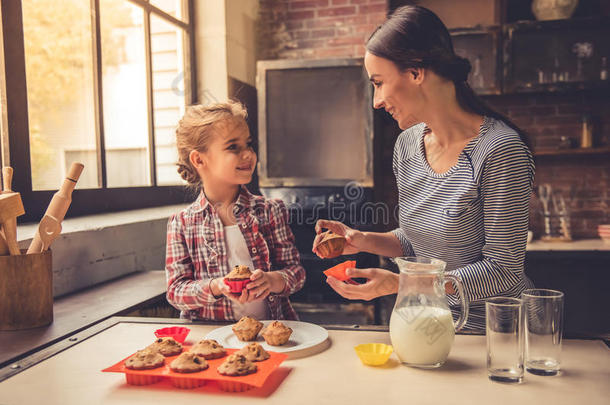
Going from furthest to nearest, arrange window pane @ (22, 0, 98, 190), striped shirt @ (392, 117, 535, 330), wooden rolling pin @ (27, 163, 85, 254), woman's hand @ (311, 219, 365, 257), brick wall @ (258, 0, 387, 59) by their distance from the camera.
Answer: brick wall @ (258, 0, 387, 59), window pane @ (22, 0, 98, 190), woman's hand @ (311, 219, 365, 257), wooden rolling pin @ (27, 163, 85, 254), striped shirt @ (392, 117, 535, 330)

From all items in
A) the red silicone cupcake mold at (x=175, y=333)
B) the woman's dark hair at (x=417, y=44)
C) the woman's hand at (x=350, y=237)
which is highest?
the woman's dark hair at (x=417, y=44)

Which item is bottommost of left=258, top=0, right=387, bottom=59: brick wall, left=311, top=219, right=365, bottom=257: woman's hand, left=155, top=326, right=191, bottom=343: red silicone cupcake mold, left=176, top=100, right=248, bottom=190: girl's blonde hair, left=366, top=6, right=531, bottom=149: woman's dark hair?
left=155, top=326, right=191, bottom=343: red silicone cupcake mold

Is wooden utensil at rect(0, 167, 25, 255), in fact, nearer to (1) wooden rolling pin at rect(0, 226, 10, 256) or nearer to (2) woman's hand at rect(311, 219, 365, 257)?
(1) wooden rolling pin at rect(0, 226, 10, 256)

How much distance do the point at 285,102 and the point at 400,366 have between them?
93.1 inches

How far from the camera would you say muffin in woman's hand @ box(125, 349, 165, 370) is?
917mm

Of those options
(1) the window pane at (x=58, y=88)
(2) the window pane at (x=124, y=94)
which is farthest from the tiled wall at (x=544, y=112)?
(1) the window pane at (x=58, y=88)

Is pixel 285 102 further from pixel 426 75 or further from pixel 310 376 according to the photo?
pixel 310 376

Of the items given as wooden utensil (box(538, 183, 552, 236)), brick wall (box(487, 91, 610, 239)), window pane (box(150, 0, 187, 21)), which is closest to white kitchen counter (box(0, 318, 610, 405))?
window pane (box(150, 0, 187, 21))

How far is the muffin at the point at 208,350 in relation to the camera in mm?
979

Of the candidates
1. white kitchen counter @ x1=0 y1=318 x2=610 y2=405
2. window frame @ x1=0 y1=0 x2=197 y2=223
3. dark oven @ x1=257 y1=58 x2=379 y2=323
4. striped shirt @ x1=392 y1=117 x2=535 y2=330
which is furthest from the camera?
dark oven @ x1=257 y1=58 x2=379 y2=323

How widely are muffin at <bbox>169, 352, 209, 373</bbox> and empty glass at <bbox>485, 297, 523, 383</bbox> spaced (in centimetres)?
49

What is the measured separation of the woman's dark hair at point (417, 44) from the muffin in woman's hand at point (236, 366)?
85 centimetres

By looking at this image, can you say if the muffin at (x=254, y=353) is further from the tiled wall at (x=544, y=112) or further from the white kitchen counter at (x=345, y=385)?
the tiled wall at (x=544, y=112)

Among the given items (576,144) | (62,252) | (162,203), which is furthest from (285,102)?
(576,144)
